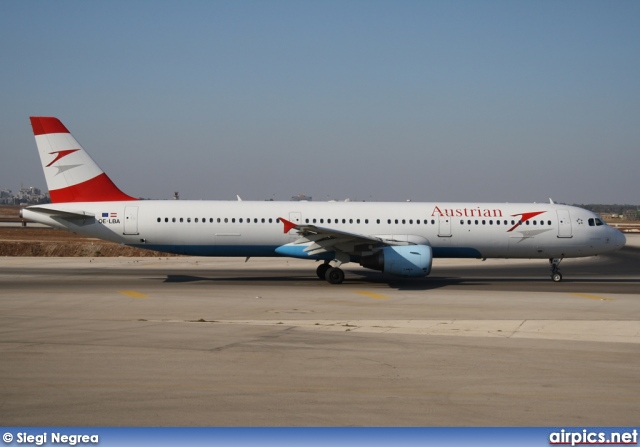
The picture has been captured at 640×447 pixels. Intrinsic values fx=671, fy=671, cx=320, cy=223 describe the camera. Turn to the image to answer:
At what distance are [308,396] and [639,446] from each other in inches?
175

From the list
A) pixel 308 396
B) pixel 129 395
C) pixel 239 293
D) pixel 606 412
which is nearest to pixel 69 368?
pixel 129 395

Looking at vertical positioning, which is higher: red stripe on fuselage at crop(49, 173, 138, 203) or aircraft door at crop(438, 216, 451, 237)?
red stripe on fuselage at crop(49, 173, 138, 203)

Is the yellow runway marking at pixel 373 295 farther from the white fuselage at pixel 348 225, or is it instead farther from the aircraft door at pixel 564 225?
the aircraft door at pixel 564 225

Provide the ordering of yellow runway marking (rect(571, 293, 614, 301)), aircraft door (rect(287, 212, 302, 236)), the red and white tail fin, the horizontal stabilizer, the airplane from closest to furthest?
yellow runway marking (rect(571, 293, 614, 301))
the horizontal stabilizer
the airplane
the red and white tail fin
aircraft door (rect(287, 212, 302, 236))

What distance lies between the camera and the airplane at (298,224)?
87.8 feet

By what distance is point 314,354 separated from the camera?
1309 cm

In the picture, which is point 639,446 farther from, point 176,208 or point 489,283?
point 176,208

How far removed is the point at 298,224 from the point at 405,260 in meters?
4.72

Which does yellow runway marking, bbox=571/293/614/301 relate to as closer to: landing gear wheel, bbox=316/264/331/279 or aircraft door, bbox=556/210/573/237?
aircraft door, bbox=556/210/573/237

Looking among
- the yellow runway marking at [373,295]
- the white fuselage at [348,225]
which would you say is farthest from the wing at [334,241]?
the yellow runway marking at [373,295]

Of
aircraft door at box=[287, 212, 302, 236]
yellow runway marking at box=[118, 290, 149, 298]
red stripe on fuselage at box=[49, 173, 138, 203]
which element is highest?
red stripe on fuselage at box=[49, 173, 138, 203]

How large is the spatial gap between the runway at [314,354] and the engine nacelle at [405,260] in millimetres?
746

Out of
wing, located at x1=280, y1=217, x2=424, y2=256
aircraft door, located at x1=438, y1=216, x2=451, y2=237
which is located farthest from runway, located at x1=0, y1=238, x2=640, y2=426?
aircraft door, located at x1=438, y1=216, x2=451, y2=237

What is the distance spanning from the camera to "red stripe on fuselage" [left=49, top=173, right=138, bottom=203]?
27.4 m
